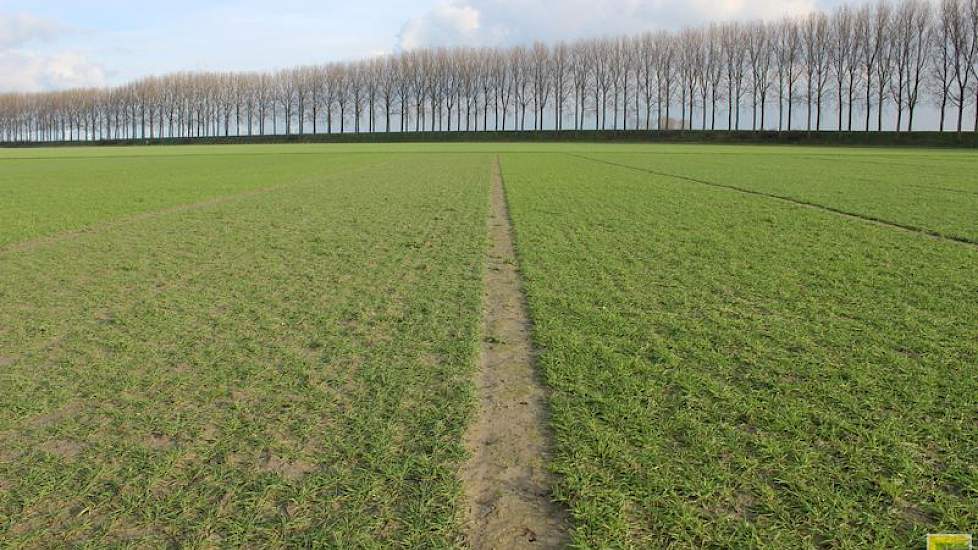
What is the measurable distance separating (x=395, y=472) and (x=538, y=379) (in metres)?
1.40

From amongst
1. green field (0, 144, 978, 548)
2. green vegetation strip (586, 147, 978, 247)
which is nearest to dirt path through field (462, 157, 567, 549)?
green field (0, 144, 978, 548)

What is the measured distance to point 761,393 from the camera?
3699 millimetres

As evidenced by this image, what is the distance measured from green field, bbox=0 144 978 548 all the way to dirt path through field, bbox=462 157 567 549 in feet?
0.27

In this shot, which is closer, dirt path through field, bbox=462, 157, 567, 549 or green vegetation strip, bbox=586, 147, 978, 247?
dirt path through field, bbox=462, 157, 567, 549

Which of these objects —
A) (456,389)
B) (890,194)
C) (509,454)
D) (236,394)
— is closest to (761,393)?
(509,454)

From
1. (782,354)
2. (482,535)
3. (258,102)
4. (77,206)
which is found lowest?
(482,535)

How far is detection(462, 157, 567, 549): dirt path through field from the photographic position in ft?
8.31

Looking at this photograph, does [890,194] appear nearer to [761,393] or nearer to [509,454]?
[761,393]

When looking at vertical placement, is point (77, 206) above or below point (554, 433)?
above

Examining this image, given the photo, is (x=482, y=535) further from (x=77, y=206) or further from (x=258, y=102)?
(x=258, y=102)

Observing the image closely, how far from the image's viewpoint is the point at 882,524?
247cm

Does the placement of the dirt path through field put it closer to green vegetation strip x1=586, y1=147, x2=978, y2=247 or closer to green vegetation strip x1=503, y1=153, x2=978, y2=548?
green vegetation strip x1=503, y1=153, x2=978, y2=548

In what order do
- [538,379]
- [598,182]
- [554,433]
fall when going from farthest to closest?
[598,182] → [538,379] → [554,433]

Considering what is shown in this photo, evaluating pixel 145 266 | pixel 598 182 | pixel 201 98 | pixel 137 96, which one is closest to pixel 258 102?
pixel 201 98
